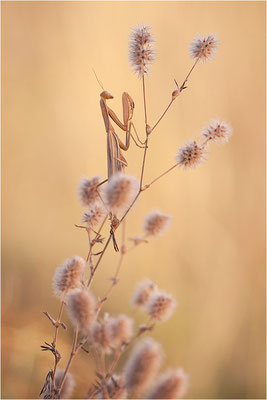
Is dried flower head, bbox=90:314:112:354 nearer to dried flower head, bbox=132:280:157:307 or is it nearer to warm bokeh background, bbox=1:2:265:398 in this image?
dried flower head, bbox=132:280:157:307

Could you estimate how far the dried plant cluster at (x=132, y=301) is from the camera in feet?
0.87

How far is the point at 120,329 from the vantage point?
0.27 m

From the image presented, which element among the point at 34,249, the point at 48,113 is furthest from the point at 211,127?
the point at 48,113

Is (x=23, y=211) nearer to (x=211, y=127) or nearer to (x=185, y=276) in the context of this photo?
(x=185, y=276)

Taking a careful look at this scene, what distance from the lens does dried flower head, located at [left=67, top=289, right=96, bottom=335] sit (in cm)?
27

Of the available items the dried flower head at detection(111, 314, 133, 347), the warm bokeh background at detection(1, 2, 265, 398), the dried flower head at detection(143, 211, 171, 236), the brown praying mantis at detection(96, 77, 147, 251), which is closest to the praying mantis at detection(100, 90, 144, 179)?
the brown praying mantis at detection(96, 77, 147, 251)

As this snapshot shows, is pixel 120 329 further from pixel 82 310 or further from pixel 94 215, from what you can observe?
pixel 94 215

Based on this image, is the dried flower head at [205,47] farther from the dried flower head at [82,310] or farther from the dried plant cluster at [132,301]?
the dried flower head at [82,310]

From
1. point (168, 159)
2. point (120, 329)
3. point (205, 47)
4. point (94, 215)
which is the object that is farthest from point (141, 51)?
point (168, 159)

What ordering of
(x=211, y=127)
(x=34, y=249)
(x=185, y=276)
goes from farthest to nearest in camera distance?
(x=185, y=276), (x=34, y=249), (x=211, y=127)

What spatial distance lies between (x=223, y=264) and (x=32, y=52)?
1.03 meters

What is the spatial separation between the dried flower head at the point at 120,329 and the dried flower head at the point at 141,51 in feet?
0.87

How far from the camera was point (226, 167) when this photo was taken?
4.58 ft

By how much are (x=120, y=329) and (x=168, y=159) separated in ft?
3.78
